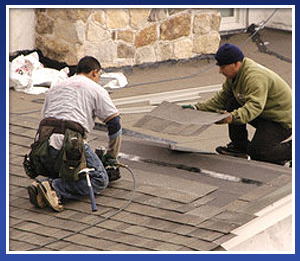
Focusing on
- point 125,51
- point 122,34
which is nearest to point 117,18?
point 122,34

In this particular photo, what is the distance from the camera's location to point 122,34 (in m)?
12.6

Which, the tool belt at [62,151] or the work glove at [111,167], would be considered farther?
the work glove at [111,167]

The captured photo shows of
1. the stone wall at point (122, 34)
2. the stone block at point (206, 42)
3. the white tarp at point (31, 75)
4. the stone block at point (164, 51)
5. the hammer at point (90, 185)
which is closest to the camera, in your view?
the hammer at point (90, 185)

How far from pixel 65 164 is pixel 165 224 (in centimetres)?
108

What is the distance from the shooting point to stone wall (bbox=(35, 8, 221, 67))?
12211mm

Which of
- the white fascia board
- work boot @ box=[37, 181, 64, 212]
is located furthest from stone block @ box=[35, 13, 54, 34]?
the white fascia board

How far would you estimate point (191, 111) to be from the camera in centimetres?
841

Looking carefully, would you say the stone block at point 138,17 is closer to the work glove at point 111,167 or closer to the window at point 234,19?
the window at point 234,19

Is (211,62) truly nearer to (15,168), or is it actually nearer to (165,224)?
(15,168)

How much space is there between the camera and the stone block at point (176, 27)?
12930mm

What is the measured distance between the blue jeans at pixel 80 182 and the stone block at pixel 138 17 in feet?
18.4

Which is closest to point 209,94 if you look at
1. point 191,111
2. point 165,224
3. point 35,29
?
point 35,29

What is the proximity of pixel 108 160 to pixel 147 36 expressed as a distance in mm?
5652

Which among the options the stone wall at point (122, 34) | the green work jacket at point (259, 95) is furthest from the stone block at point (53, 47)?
the green work jacket at point (259, 95)
